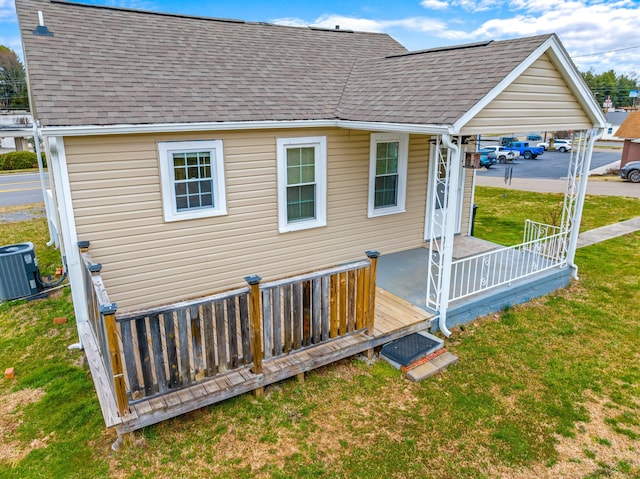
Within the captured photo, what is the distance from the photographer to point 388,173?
867 centimetres

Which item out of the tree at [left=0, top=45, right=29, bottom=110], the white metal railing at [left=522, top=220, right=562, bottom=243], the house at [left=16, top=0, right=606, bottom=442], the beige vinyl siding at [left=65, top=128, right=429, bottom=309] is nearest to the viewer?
the house at [left=16, top=0, right=606, bottom=442]

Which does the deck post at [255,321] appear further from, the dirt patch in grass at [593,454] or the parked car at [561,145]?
the parked car at [561,145]

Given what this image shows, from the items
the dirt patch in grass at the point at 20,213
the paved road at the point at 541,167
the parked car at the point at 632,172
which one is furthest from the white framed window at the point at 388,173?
the paved road at the point at 541,167

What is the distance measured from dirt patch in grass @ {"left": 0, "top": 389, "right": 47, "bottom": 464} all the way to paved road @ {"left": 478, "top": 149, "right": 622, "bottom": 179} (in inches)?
1129

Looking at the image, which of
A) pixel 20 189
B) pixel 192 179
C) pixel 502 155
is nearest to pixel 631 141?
pixel 502 155

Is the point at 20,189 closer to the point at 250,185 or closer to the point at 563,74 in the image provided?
the point at 250,185

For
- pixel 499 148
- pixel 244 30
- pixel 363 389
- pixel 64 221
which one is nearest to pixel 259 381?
pixel 363 389

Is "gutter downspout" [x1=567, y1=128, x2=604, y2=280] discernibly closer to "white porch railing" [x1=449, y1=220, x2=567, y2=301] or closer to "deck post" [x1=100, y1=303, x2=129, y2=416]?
"white porch railing" [x1=449, y1=220, x2=567, y2=301]

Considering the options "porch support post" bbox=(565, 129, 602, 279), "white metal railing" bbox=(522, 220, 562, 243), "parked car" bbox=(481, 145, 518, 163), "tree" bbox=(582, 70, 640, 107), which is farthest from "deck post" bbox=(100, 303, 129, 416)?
"tree" bbox=(582, 70, 640, 107)

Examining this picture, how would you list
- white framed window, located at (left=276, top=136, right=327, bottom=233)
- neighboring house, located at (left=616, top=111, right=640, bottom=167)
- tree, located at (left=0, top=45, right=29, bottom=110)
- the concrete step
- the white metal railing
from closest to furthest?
the concrete step < white framed window, located at (left=276, top=136, right=327, bottom=233) < the white metal railing < neighboring house, located at (left=616, top=111, right=640, bottom=167) < tree, located at (left=0, top=45, right=29, bottom=110)

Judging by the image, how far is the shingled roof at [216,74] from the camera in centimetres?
594

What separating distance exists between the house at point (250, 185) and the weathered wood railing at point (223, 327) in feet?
0.07

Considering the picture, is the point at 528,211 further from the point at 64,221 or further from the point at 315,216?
the point at 64,221

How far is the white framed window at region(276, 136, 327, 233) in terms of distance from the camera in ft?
24.5
